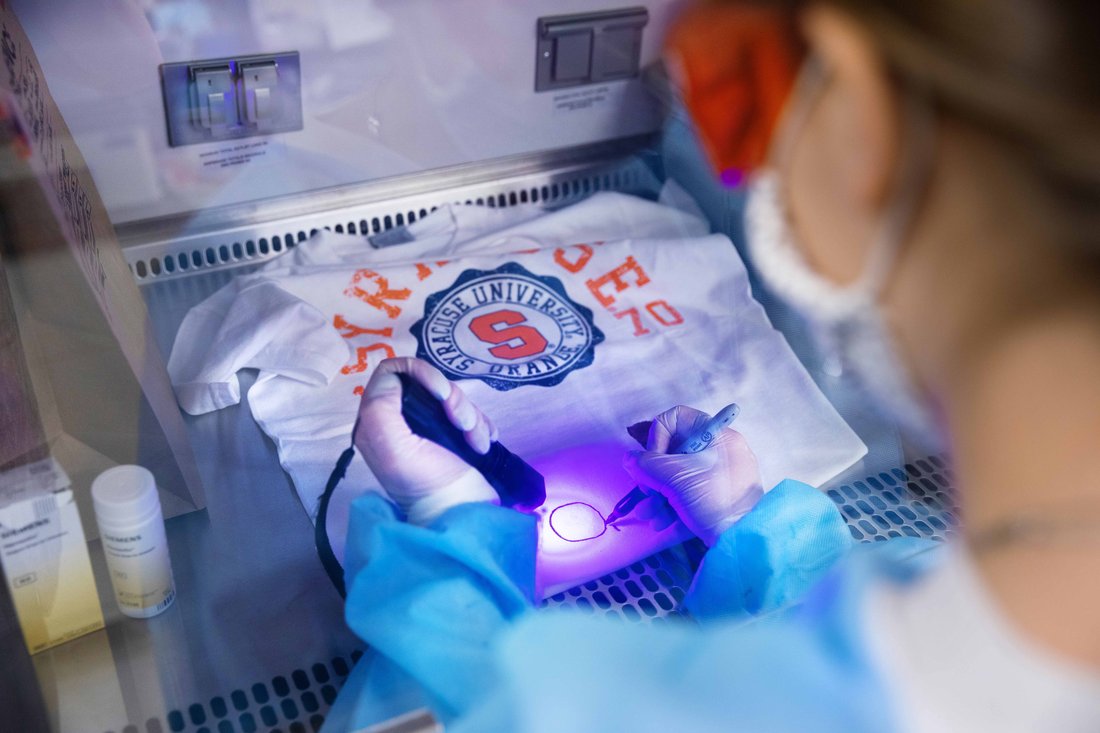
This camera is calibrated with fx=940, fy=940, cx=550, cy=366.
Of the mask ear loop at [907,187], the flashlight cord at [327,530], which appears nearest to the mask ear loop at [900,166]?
the mask ear loop at [907,187]

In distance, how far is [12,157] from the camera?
88cm

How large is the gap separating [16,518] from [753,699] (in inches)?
25.6

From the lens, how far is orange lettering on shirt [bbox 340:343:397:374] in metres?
1.25

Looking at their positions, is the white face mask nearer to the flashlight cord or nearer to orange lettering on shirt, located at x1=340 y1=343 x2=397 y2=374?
the flashlight cord

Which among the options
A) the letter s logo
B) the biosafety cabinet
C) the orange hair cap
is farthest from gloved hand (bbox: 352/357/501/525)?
the orange hair cap

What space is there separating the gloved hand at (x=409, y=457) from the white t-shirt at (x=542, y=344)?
0.10 m

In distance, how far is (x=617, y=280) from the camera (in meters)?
1.41

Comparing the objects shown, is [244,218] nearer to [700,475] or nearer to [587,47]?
[587,47]

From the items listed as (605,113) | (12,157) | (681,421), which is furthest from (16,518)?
(605,113)

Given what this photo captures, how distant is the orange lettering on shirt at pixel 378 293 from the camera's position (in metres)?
1.33

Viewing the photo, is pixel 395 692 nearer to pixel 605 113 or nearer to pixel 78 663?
pixel 78 663

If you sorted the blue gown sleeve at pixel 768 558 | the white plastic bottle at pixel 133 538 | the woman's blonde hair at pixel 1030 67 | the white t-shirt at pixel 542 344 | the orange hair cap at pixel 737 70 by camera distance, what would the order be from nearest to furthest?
the woman's blonde hair at pixel 1030 67, the orange hair cap at pixel 737 70, the white plastic bottle at pixel 133 538, the blue gown sleeve at pixel 768 558, the white t-shirt at pixel 542 344

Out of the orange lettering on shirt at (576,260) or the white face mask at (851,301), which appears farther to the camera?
the orange lettering on shirt at (576,260)

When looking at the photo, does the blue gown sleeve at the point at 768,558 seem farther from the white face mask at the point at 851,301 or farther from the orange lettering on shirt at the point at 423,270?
the orange lettering on shirt at the point at 423,270
